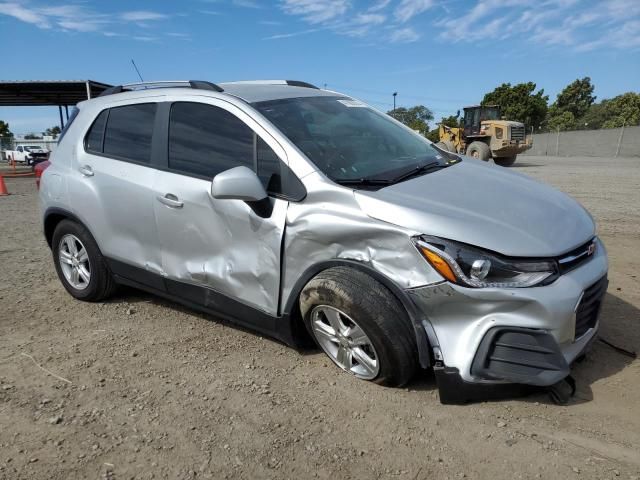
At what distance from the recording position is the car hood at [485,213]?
7.94ft

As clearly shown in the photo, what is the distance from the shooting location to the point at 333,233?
2.69 m

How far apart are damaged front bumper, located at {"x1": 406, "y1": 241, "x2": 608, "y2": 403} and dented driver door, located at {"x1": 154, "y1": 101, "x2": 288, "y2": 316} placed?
97cm

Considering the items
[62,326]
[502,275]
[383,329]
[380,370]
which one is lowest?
[62,326]

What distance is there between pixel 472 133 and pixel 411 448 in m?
22.1

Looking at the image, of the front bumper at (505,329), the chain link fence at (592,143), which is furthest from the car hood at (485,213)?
the chain link fence at (592,143)

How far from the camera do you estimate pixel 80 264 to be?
13.8ft

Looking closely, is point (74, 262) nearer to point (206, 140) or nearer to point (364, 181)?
point (206, 140)

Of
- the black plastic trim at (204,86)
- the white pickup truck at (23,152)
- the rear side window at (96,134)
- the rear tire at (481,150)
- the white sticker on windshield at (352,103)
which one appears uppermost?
the black plastic trim at (204,86)

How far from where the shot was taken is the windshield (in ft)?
9.72

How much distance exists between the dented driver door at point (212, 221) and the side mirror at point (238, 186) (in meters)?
0.15

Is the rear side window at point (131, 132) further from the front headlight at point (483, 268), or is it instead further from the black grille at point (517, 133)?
the black grille at point (517, 133)

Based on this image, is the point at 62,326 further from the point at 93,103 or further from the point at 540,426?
the point at 540,426

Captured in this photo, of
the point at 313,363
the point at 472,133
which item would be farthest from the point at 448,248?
the point at 472,133

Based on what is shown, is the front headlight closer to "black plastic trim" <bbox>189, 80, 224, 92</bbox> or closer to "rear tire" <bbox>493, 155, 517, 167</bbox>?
"black plastic trim" <bbox>189, 80, 224, 92</bbox>
